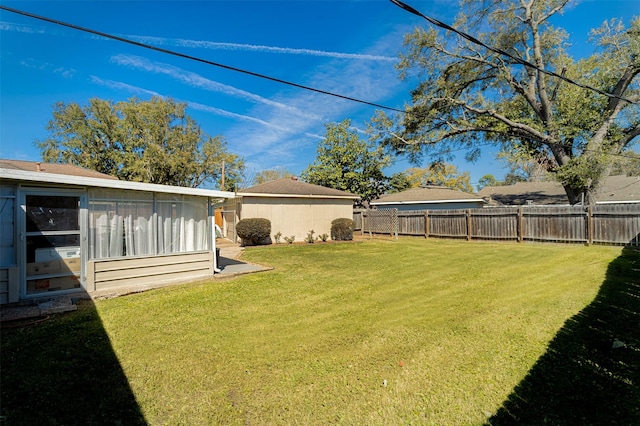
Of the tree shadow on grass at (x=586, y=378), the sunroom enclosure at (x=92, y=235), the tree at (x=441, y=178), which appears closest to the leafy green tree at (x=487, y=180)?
the tree at (x=441, y=178)

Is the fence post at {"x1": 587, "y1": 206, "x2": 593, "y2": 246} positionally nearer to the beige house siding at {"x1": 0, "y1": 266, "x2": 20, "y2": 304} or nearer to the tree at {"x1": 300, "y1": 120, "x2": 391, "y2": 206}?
the tree at {"x1": 300, "y1": 120, "x2": 391, "y2": 206}

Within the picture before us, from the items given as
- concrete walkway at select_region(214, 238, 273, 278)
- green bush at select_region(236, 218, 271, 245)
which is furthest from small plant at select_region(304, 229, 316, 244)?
concrete walkway at select_region(214, 238, 273, 278)

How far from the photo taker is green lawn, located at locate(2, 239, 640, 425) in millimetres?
2527

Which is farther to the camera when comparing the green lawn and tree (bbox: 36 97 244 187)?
tree (bbox: 36 97 244 187)

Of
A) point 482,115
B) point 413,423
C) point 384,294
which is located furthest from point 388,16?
point 482,115

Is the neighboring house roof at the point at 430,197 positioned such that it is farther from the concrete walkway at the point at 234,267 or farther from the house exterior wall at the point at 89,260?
the house exterior wall at the point at 89,260

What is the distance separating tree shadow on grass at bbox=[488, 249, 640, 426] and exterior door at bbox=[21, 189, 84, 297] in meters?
7.40

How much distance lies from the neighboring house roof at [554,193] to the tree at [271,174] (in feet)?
90.8

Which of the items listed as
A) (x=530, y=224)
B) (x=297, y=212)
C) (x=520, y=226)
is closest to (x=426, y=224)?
(x=520, y=226)

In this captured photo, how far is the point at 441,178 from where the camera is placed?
41.3 meters

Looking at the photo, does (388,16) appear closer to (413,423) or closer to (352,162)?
(413,423)

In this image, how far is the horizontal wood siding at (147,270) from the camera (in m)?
6.22

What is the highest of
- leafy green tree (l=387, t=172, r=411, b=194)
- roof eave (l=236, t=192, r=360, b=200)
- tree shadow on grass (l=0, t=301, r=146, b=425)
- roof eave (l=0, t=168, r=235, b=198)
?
leafy green tree (l=387, t=172, r=411, b=194)

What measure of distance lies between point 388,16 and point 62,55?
15.5m
